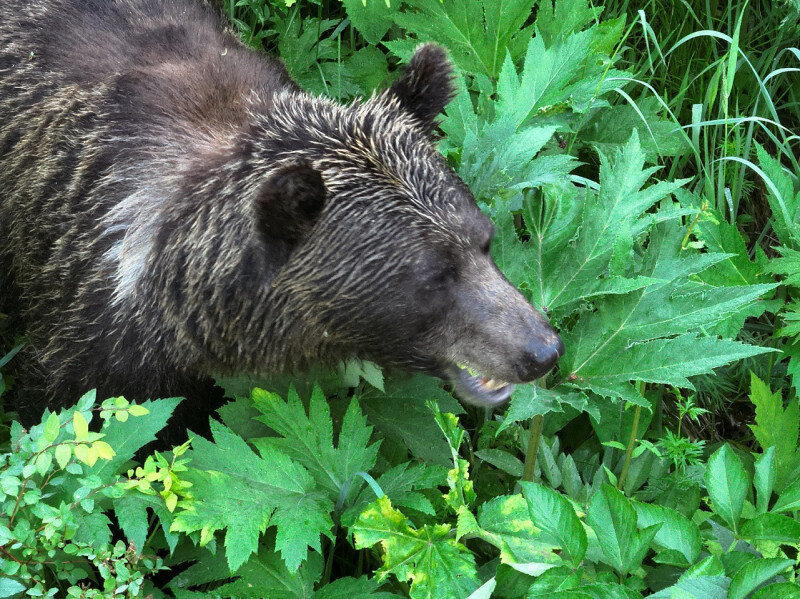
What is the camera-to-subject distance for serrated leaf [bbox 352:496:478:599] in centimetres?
232

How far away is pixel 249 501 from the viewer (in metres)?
2.51

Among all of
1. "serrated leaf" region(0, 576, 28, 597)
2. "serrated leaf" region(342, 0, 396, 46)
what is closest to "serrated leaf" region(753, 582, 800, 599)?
"serrated leaf" region(0, 576, 28, 597)

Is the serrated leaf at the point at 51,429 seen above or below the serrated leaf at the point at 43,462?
above

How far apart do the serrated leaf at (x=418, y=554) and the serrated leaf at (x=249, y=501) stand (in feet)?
0.59

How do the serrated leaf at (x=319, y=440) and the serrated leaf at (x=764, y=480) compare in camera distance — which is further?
the serrated leaf at (x=319, y=440)

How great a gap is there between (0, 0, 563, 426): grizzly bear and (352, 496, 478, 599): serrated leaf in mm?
601

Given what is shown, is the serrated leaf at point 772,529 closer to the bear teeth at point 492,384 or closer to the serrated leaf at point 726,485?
the serrated leaf at point 726,485

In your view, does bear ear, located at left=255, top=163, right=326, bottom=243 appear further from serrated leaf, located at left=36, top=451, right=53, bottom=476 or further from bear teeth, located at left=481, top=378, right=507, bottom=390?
serrated leaf, located at left=36, top=451, right=53, bottom=476

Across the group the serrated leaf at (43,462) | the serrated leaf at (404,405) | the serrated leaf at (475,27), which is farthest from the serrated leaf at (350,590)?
the serrated leaf at (475,27)

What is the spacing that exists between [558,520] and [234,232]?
1342mm

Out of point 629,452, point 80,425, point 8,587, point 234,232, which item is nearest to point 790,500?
point 629,452

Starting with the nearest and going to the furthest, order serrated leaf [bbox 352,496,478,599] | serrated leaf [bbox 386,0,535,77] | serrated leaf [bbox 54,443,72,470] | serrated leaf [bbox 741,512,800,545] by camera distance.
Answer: serrated leaf [bbox 54,443,72,470]
serrated leaf [bbox 352,496,478,599]
serrated leaf [bbox 741,512,800,545]
serrated leaf [bbox 386,0,535,77]

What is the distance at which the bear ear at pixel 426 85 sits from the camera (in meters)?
3.14

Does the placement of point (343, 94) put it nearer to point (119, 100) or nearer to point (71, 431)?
point (119, 100)
